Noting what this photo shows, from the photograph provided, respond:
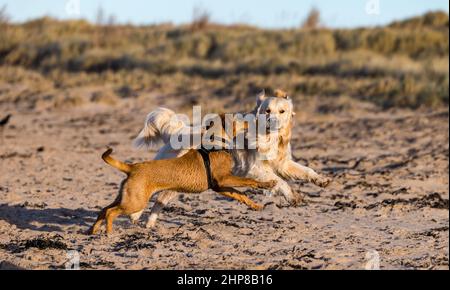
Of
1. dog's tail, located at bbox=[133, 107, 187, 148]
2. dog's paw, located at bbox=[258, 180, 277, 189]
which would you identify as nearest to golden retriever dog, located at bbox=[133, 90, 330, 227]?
dog's tail, located at bbox=[133, 107, 187, 148]

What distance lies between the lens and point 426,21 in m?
29.9

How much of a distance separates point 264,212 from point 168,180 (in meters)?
2.05

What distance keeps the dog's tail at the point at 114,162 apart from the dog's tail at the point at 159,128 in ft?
2.97

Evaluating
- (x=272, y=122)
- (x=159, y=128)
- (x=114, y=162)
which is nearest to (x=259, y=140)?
(x=272, y=122)

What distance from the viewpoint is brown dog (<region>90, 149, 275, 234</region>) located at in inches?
282

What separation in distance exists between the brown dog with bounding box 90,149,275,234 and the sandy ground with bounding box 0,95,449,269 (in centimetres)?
32

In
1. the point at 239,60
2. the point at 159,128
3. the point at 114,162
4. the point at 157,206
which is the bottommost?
the point at 157,206

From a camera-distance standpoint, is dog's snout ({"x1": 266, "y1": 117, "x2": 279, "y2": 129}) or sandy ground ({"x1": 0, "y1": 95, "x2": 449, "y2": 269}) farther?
dog's snout ({"x1": 266, "y1": 117, "x2": 279, "y2": 129})

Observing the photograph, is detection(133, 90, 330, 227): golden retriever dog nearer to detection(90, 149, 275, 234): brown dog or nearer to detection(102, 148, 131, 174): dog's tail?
detection(90, 149, 275, 234): brown dog

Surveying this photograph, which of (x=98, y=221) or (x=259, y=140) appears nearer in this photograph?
(x=98, y=221)

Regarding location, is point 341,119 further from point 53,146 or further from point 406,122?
point 53,146

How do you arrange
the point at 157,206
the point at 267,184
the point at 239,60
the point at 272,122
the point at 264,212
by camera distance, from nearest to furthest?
the point at 267,184
the point at 272,122
the point at 157,206
the point at 264,212
the point at 239,60

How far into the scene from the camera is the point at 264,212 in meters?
9.11

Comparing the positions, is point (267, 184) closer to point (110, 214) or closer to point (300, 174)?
point (300, 174)
